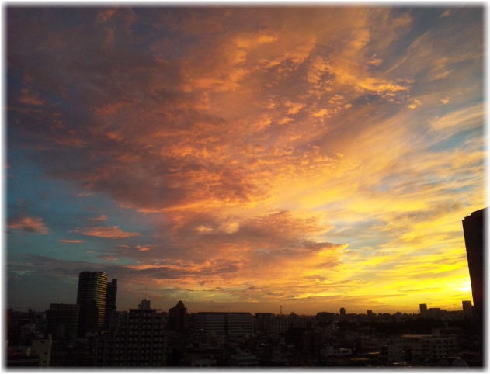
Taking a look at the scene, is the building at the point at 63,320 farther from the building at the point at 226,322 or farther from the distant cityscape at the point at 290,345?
the building at the point at 226,322

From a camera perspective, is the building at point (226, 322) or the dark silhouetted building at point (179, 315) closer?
the dark silhouetted building at point (179, 315)

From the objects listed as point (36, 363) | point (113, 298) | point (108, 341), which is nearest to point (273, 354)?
point (108, 341)

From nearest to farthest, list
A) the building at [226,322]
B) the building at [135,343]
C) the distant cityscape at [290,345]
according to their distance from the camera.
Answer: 1. the distant cityscape at [290,345]
2. the building at [135,343]
3. the building at [226,322]

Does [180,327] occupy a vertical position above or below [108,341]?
below

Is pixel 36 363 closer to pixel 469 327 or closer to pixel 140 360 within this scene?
pixel 140 360

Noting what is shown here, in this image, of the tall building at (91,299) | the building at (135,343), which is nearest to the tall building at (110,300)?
the tall building at (91,299)

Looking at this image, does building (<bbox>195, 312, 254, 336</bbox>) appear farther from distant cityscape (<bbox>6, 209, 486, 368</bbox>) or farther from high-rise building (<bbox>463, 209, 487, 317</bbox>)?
high-rise building (<bbox>463, 209, 487, 317</bbox>)

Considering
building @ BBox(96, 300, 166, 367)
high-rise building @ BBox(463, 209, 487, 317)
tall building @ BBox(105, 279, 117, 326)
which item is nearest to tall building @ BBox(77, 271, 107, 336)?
tall building @ BBox(105, 279, 117, 326)

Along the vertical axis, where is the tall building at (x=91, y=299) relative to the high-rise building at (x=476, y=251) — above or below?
below
